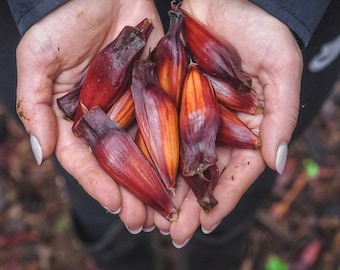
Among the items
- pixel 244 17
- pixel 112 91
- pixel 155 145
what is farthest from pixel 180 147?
pixel 244 17

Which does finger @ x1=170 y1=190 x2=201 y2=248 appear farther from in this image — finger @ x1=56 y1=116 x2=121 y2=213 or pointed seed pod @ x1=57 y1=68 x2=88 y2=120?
pointed seed pod @ x1=57 y1=68 x2=88 y2=120

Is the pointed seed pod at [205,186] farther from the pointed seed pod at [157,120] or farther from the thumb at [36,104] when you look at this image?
the thumb at [36,104]

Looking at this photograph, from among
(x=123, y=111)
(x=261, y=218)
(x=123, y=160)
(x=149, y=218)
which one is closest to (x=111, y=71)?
(x=123, y=111)

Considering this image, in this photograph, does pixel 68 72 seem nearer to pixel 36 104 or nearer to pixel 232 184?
pixel 36 104

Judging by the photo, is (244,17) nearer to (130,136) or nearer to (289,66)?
(289,66)

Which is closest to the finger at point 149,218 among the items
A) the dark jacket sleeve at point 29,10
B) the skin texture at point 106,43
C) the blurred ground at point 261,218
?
the skin texture at point 106,43
